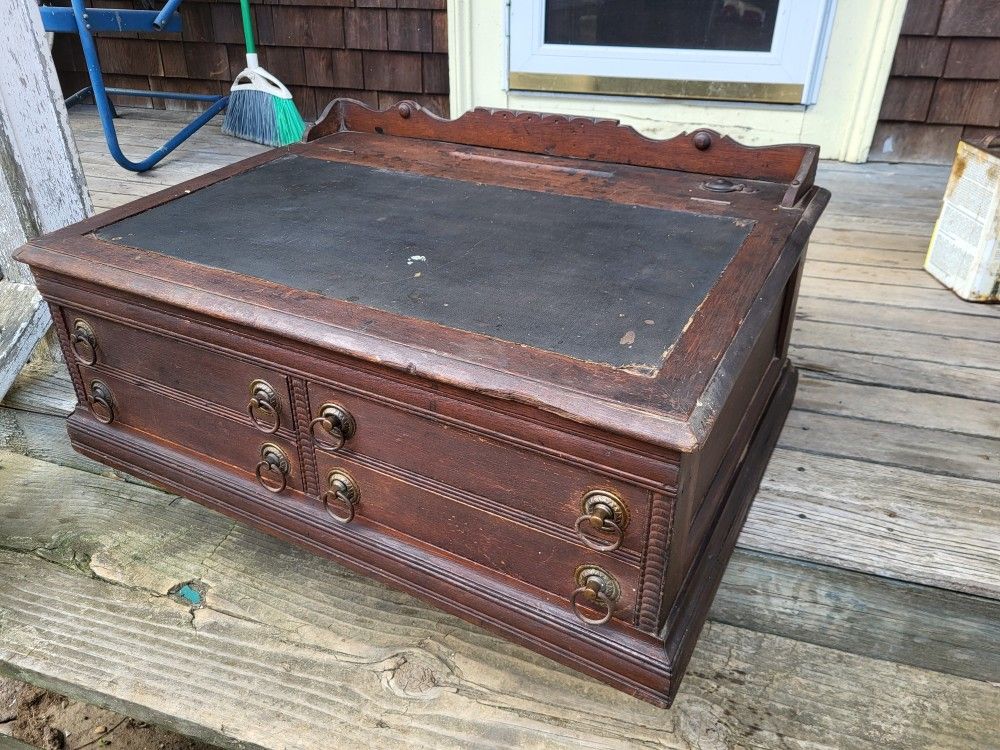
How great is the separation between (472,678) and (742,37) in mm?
2527

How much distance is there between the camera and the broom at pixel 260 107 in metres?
3.11

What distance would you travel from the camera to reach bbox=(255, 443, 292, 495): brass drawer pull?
104 centimetres

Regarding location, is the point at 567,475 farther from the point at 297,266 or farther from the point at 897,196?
the point at 897,196

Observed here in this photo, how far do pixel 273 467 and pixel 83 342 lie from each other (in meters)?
0.37

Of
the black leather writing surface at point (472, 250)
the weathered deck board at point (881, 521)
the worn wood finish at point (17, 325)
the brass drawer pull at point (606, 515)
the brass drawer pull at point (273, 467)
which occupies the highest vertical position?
the black leather writing surface at point (472, 250)

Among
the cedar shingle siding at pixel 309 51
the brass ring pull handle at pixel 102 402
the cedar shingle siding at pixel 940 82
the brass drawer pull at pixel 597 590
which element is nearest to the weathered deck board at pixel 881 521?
the brass drawer pull at pixel 597 590

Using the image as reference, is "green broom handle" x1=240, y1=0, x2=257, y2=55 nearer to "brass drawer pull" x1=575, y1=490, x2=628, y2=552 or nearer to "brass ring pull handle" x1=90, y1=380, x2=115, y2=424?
"brass ring pull handle" x1=90, y1=380, x2=115, y2=424

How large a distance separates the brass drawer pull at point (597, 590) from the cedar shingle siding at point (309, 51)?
275 centimetres

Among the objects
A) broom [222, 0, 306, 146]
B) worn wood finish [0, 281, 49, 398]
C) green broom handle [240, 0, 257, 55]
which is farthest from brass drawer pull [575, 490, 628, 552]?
green broom handle [240, 0, 257, 55]

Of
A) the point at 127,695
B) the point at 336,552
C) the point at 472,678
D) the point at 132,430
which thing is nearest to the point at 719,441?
the point at 472,678

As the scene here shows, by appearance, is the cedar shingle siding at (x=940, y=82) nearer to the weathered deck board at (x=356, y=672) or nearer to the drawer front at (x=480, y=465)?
the weathered deck board at (x=356, y=672)

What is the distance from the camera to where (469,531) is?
0.93 m

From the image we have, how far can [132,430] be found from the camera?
1212 millimetres

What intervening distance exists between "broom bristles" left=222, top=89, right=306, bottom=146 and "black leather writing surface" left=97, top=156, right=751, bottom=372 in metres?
1.91
